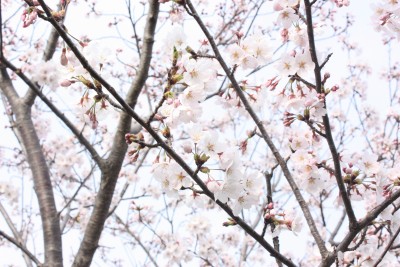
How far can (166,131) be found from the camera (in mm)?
1392

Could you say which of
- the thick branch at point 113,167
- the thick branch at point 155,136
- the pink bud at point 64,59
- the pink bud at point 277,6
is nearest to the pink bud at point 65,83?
the pink bud at point 64,59

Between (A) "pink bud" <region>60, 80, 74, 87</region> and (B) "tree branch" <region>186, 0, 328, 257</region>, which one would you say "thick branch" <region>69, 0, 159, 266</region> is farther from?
(A) "pink bud" <region>60, 80, 74, 87</region>

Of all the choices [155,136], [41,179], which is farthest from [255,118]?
[41,179]

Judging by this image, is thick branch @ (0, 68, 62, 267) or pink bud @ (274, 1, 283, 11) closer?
pink bud @ (274, 1, 283, 11)

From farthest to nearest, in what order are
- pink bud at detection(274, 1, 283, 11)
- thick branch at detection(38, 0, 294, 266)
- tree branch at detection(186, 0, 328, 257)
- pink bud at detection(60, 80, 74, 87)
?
pink bud at detection(274, 1, 283, 11) < tree branch at detection(186, 0, 328, 257) < pink bud at detection(60, 80, 74, 87) < thick branch at detection(38, 0, 294, 266)

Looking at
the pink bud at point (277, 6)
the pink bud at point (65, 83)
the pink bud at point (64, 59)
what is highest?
the pink bud at point (277, 6)

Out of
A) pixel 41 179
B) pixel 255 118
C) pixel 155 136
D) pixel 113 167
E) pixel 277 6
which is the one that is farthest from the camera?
pixel 41 179

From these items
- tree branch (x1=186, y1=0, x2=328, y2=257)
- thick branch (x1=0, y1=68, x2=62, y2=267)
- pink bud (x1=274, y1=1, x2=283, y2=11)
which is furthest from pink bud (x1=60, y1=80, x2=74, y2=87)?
thick branch (x1=0, y1=68, x2=62, y2=267)

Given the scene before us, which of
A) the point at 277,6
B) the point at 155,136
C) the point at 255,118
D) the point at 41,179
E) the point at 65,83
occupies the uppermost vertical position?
the point at 41,179

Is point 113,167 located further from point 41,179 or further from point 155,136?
point 155,136

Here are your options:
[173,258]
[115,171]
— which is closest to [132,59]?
[173,258]

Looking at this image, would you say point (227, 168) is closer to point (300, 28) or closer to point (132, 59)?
point (300, 28)

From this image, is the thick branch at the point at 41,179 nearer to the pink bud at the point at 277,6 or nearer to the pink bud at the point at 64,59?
the pink bud at the point at 64,59

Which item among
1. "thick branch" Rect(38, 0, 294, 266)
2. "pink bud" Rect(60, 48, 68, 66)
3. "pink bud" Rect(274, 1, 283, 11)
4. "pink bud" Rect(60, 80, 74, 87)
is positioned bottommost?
"thick branch" Rect(38, 0, 294, 266)
